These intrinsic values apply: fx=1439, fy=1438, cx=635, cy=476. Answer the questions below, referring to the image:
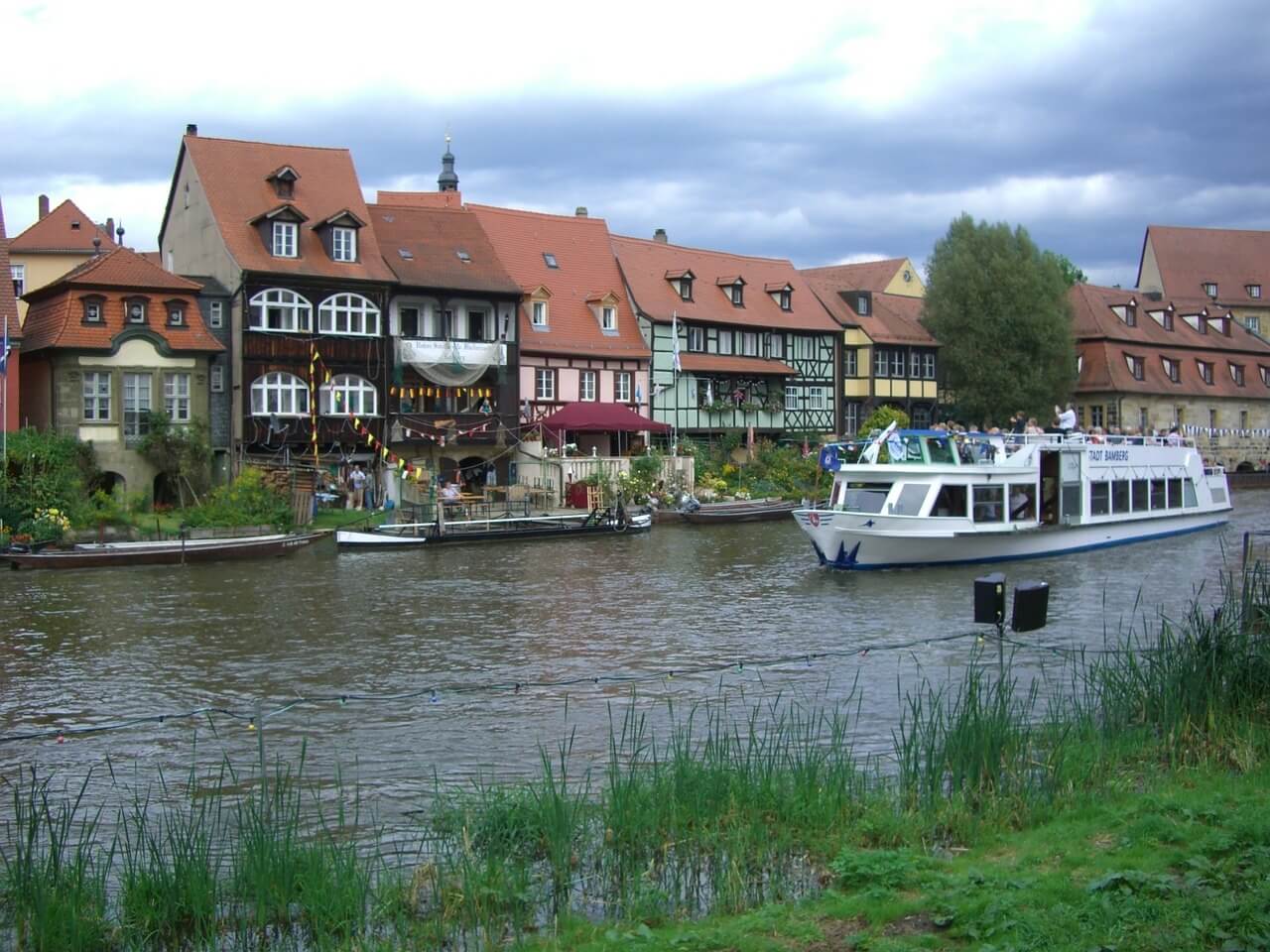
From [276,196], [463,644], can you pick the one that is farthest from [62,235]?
[463,644]

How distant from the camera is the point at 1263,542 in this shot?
133 ft

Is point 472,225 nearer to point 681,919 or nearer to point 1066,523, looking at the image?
point 1066,523

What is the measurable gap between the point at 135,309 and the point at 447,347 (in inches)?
423

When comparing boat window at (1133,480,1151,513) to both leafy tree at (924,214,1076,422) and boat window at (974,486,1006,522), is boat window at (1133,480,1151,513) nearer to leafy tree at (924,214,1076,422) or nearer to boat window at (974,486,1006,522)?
boat window at (974,486,1006,522)

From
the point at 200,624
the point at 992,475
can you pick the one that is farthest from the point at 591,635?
the point at 992,475

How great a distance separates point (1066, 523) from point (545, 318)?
24.2 meters

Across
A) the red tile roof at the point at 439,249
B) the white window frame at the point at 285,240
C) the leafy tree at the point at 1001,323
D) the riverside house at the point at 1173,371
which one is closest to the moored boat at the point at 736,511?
the red tile roof at the point at 439,249

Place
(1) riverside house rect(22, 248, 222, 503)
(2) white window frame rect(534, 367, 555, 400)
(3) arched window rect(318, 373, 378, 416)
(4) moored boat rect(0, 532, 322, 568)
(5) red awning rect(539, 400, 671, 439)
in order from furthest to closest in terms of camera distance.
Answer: (2) white window frame rect(534, 367, 555, 400) < (5) red awning rect(539, 400, 671, 439) < (3) arched window rect(318, 373, 378, 416) < (1) riverside house rect(22, 248, 222, 503) < (4) moored boat rect(0, 532, 322, 568)

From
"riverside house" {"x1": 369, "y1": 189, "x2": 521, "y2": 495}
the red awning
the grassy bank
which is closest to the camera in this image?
the grassy bank

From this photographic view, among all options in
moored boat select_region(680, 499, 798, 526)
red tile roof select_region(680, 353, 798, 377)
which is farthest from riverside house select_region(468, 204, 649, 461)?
moored boat select_region(680, 499, 798, 526)

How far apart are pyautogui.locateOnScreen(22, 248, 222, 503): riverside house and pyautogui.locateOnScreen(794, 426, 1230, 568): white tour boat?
20186 millimetres

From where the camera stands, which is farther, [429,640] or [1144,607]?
[1144,607]

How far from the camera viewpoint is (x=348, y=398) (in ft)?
157

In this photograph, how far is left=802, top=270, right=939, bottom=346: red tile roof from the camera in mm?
70250
